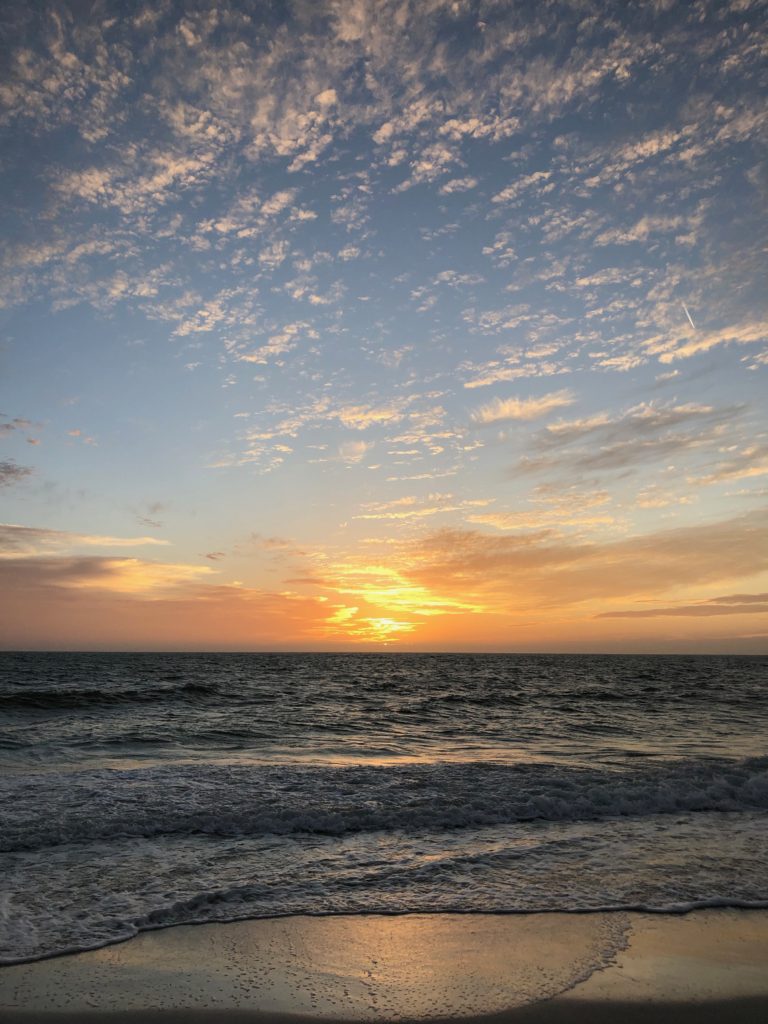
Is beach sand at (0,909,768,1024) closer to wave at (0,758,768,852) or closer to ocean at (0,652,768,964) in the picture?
ocean at (0,652,768,964)

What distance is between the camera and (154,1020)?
496cm

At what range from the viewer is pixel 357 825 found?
10.8 metres

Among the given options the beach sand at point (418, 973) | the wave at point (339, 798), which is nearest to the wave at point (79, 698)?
the wave at point (339, 798)

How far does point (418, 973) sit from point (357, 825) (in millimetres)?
5277

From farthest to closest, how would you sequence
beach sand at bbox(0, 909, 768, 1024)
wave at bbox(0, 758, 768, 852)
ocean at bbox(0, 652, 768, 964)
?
1. wave at bbox(0, 758, 768, 852)
2. ocean at bbox(0, 652, 768, 964)
3. beach sand at bbox(0, 909, 768, 1024)

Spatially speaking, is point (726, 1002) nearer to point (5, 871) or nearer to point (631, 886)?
point (631, 886)

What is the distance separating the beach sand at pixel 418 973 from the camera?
509 centimetres

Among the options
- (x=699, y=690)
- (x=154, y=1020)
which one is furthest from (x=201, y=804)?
(x=699, y=690)

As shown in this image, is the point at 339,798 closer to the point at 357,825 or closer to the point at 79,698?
the point at 357,825

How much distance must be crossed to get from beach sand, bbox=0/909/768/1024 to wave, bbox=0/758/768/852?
407cm

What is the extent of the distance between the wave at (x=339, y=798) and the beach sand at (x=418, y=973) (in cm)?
407

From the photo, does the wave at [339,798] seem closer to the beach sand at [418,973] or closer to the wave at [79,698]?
the beach sand at [418,973]

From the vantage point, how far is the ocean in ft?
24.2

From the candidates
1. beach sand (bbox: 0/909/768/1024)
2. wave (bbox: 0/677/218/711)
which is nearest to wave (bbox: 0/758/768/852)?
beach sand (bbox: 0/909/768/1024)
